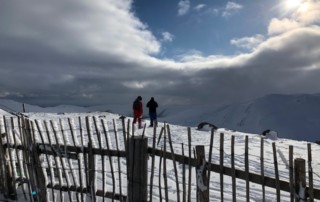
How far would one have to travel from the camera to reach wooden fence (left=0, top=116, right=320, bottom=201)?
173 inches

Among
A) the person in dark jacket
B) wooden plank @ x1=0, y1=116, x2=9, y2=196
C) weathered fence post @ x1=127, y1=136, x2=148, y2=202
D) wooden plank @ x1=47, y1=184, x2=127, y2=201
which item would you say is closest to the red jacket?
the person in dark jacket

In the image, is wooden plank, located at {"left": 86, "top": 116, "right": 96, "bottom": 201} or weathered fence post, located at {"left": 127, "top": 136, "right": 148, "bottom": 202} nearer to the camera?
weathered fence post, located at {"left": 127, "top": 136, "right": 148, "bottom": 202}

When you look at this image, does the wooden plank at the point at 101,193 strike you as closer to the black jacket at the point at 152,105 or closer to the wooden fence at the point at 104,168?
the wooden fence at the point at 104,168

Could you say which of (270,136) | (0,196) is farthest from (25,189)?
(270,136)

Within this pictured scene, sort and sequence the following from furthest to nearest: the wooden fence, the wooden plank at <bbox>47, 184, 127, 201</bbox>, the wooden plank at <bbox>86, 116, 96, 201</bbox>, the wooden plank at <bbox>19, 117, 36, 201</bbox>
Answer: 1. the wooden plank at <bbox>19, 117, 36, 201</bbox>
2. the wooden plank at <bbox>47, 184, 127, 201</bbox>
3. the wooden plank at <bbox>86, 116, 96, 201</bbox>
4. the wooden fence

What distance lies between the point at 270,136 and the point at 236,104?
16965 cm

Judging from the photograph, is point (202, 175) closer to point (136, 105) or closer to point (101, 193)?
point (101, 193)

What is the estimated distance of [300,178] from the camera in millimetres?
4035

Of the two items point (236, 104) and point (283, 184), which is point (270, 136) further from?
point (236, 104)

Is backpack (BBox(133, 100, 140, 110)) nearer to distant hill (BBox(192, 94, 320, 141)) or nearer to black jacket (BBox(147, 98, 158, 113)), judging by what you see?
black jacket (BBox(147, 98, 158, 113))

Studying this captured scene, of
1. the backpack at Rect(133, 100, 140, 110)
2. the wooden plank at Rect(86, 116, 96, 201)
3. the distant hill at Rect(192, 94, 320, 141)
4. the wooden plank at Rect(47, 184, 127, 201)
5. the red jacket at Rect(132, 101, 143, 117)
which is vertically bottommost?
the distant hill at Rect(192, 94, 320, 141)

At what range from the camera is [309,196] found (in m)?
4.00

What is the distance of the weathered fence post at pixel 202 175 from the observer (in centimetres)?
479

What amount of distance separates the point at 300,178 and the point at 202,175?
1264 mm
